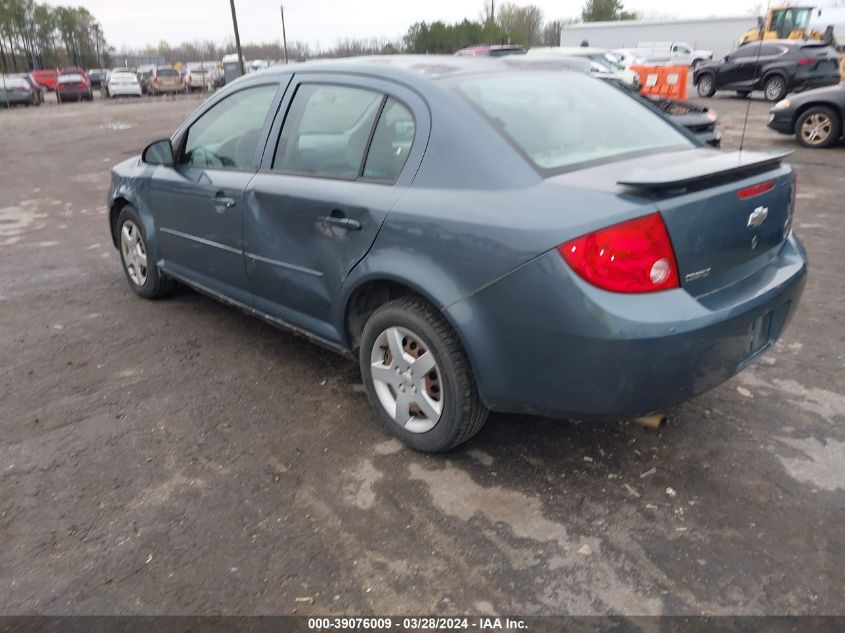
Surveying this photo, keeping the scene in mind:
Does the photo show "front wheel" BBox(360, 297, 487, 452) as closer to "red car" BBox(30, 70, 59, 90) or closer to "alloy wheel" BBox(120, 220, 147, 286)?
"alloy wheel" BBox(120, 220, 147, 286)

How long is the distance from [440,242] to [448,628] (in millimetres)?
1390

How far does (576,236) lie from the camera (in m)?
2.43

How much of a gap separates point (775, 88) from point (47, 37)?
69.9m

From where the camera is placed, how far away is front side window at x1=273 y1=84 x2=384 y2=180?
327cm

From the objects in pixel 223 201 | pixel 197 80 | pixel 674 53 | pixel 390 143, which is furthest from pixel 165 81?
pixel 390 143

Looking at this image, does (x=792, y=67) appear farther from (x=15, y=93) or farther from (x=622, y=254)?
(x=15, y=93)

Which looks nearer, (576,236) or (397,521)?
(576,236)

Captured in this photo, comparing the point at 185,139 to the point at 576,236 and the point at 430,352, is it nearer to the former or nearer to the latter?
the point at 430,352

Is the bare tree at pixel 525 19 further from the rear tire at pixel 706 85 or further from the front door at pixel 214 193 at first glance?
the front door at pixel 214 193

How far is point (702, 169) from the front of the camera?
8.68 feet

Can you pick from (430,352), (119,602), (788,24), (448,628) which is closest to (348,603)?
(448,628)

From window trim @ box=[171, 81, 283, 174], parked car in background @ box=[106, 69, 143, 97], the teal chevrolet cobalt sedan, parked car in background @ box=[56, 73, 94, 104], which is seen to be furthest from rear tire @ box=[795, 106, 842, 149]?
parked car in background @ box=[106, 69, 143, 97]

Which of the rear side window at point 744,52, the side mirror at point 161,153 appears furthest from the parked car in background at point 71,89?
the side mirror at point 161,153

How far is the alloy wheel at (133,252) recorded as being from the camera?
16.8ft
